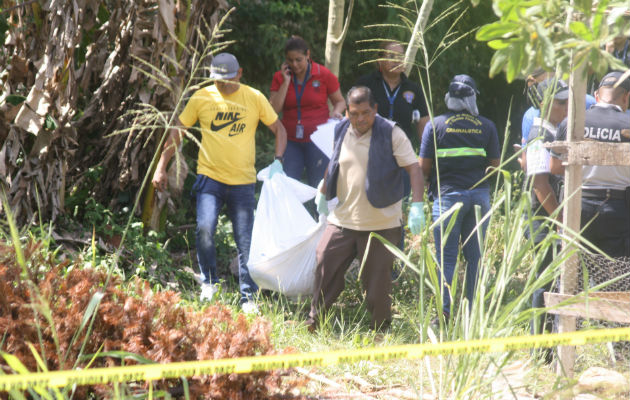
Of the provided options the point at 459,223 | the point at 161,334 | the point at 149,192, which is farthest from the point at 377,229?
the point at 161,334

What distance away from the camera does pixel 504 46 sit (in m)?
1.96

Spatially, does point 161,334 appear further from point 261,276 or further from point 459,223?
point 459,223

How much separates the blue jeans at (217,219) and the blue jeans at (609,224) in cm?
243

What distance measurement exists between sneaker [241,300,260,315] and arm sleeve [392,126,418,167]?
4.54 feet

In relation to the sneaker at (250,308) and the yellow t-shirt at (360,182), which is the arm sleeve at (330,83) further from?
the sneaker at (250,308)

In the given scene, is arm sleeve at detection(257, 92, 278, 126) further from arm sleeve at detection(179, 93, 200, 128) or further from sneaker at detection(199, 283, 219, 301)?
sneaker at detection(199, 283, 219, 301)

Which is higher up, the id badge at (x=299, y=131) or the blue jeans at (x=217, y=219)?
the id badge at (x=299, y=131)

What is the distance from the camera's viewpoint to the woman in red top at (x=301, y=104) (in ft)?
20.5

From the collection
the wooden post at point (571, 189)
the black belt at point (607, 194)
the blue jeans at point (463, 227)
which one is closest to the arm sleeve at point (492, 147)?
the blue jeans at point (463, 227)

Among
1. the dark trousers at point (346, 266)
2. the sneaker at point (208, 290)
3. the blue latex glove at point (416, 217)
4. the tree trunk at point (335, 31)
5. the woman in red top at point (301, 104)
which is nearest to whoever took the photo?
the blue latex glove at point (416, 217)

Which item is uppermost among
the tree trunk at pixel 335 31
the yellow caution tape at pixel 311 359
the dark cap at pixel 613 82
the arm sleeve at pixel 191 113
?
the tree trunk at pixel 335 31

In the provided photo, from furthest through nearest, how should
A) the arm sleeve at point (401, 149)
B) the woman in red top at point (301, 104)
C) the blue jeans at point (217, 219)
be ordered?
1. the woman in red top at point (301, 104)
2. the blue jeans at point (217, 219)
3. the arm sleeve at point (401, 149)

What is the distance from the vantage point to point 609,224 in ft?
15.6

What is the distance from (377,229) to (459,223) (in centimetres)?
66
